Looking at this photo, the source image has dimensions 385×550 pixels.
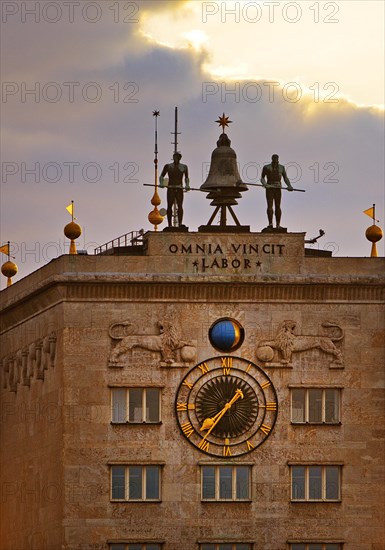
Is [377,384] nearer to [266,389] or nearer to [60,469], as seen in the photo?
[266,389]

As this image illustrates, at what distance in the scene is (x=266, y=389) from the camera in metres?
140

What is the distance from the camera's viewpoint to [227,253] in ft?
461

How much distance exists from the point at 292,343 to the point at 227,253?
5.28 m

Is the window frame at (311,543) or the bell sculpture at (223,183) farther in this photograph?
the bell sculpture at (223,183)

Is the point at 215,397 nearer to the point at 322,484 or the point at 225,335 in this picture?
the point at 225,335

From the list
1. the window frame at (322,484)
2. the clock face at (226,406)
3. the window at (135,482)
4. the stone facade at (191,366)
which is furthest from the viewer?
the window frame at (322,484)

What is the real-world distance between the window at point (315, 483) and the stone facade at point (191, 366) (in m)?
0.31

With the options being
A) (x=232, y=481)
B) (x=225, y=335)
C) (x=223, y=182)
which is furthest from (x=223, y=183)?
(x=232, y=481)

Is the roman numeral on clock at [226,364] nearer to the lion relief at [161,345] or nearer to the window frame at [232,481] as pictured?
the lion relief at [161,345]

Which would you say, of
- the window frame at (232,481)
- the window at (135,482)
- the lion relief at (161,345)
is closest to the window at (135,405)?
the lion relief at (161,345)

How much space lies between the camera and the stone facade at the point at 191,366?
454 feet

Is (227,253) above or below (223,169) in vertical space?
below

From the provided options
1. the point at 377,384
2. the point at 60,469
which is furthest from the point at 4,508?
the point at 377,384

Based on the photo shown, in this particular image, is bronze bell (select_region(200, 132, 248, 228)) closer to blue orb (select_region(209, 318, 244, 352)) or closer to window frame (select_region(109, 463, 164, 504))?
blue orb (select_region(209, 318, 244, 352))
